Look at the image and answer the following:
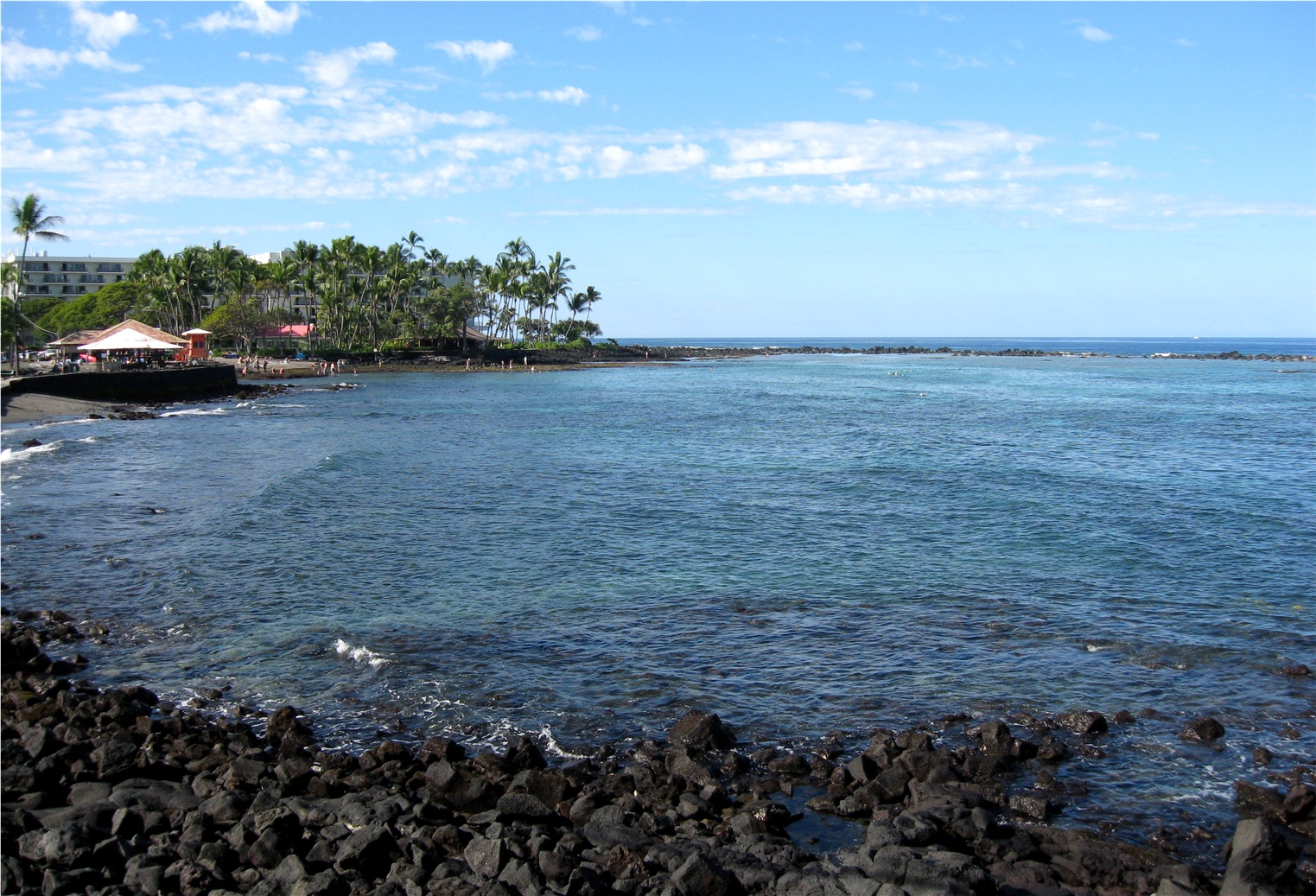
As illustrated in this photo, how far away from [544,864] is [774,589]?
443 inches

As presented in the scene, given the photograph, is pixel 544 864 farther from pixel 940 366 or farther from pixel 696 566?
pixel 940 366

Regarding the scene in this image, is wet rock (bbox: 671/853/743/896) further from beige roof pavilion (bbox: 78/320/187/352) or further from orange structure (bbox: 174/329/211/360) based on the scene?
orange structure (bbox: 174/329/211/360)

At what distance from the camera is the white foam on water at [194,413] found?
181 ft

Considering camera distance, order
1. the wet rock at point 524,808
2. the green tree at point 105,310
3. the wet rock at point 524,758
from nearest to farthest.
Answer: the wet rock at point 524,808 < the wet rock at point 524,758 < the green tree at point 105,310

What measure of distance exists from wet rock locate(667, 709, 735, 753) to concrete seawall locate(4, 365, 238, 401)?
52.1 m

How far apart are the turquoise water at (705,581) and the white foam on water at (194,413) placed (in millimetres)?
9506

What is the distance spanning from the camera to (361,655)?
52.5ft

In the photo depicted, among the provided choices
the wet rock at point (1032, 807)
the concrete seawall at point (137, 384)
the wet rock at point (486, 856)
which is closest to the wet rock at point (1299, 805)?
the wet rock at point (1032, 807)

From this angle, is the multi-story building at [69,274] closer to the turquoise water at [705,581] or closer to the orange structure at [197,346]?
the orange structure at [197,346]

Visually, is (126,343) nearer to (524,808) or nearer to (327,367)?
(327,367)

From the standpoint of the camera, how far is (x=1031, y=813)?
1098cm

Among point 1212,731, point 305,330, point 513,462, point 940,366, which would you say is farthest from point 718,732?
point 940,366

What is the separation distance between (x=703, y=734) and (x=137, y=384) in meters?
60.7

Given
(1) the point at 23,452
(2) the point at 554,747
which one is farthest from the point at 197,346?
(2) the point at 554,747
